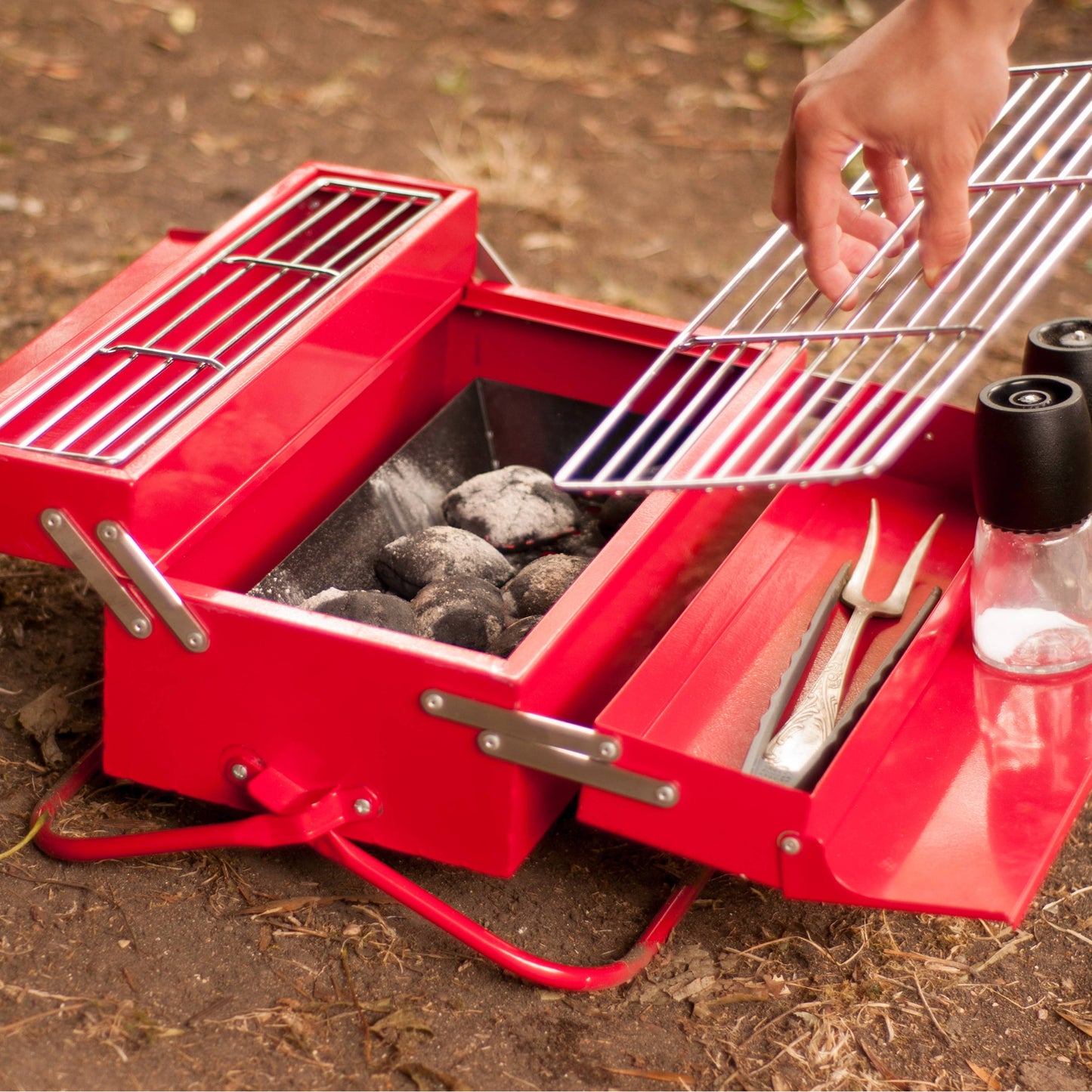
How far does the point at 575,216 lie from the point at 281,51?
156 cm

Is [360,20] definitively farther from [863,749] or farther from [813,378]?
[863,749]

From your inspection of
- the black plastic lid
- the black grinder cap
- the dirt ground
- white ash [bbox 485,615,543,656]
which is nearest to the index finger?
the black grinder cap

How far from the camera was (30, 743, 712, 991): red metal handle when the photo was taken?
1685mm

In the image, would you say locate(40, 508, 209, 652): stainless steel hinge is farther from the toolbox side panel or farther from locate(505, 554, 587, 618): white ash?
locate(505, 554, 587, 618): white ash

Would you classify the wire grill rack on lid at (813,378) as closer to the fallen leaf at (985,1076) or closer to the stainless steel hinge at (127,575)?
the stainless steel hinge at (127,575)

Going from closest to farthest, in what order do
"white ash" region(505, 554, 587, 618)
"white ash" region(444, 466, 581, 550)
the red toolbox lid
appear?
the red toolbox lid < "white ash" region(505, 554, 587, 618) < "white ash" region(444, 466, 581, 550)

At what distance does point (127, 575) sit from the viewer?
5.41ft

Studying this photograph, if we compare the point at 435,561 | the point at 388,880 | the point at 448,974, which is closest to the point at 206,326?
the point at 435,561

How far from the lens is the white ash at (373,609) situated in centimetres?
192

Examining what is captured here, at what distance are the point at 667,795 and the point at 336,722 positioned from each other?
16.4 inches

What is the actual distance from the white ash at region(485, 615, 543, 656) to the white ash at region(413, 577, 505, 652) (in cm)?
3

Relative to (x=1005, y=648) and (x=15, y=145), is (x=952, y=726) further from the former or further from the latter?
(x=15, y=145)

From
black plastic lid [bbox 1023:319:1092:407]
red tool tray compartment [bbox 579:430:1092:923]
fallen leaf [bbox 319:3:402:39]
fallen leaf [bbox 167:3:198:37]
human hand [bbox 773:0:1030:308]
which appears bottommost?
red tool tray compartment [bbox 579:430:1092:923]

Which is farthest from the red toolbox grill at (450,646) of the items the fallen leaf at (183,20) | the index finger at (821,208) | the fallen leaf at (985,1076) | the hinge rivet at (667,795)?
the fallen leaf at (183,20)
